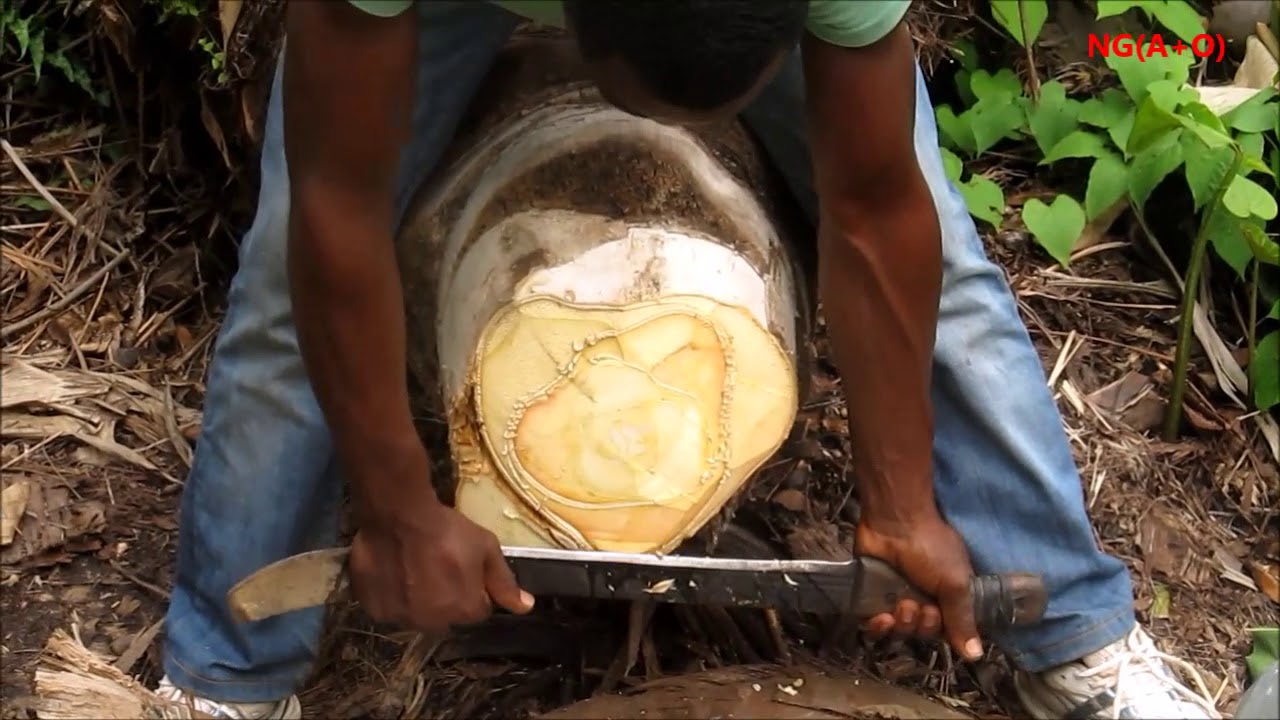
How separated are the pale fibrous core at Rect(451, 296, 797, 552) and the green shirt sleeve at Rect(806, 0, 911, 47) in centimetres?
28

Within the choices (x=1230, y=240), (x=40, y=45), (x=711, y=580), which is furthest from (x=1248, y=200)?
(x=40, y=45)

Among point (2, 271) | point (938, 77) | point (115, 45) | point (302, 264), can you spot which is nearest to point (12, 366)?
point (2, 271)

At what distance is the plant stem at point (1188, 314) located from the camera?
1849mm

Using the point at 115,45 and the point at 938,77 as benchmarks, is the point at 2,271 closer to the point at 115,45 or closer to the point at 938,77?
the point at 115,45

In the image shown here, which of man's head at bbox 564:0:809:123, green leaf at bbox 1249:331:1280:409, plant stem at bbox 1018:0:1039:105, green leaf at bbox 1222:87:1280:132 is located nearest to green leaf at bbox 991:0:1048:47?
plant stem at bbox 1018:0:1039:105

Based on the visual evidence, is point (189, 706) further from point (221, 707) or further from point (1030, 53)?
point (1030, 53)

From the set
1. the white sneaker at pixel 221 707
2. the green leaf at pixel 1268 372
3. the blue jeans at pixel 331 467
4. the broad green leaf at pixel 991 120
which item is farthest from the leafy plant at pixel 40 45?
the green leaf at pixel 1268 372

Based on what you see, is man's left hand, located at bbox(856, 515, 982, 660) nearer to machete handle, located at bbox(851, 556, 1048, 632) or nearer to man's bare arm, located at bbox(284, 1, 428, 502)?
machete handle, located at bbox(851, 556, 1048, 632)

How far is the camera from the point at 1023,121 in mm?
2275

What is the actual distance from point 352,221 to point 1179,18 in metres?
1.56

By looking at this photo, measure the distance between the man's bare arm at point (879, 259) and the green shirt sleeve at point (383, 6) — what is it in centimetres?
39

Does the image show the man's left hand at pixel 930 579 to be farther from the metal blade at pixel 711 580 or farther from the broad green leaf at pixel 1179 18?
the broad green leaf at pixel 1179 18

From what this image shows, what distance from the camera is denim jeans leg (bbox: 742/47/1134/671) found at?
5.22 ft

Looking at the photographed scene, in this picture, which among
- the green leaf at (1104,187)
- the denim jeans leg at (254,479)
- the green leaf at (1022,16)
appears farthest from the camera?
the green leaf at (1022,16)
